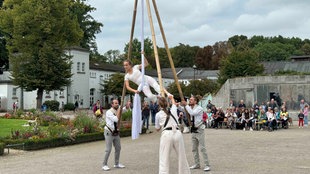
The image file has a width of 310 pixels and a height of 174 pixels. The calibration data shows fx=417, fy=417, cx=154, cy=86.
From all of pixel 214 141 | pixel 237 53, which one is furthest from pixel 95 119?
pixel 237 53

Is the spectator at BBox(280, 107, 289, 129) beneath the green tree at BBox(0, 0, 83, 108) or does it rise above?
beneath

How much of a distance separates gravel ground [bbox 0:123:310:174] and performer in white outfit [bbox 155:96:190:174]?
182cm

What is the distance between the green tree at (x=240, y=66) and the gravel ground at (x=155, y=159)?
33567 millimetres

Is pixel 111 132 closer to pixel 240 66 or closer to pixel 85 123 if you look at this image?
pixel 85 123

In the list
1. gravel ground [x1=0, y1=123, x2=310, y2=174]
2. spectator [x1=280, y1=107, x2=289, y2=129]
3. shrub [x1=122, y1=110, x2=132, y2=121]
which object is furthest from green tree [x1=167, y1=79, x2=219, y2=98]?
gravel ground [x1=0, y1=123, x2=310, y2=174]

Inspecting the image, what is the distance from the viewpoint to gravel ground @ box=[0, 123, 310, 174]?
1187 cm

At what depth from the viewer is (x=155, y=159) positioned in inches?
549


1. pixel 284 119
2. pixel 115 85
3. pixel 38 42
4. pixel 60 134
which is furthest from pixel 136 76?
pixel 115 85

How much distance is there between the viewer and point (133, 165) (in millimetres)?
12766

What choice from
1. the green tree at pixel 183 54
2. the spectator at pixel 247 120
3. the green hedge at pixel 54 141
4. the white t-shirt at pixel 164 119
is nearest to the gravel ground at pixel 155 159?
the green hedge at pixel 54 141

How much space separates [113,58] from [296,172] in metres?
111

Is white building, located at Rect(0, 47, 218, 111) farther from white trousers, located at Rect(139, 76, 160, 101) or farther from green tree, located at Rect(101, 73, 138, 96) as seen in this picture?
white trousers, located at Rect(139, 76, 160, 101)

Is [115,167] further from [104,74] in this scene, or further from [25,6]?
[104,74]

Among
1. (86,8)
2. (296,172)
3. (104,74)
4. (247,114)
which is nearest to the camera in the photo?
(296,172)
